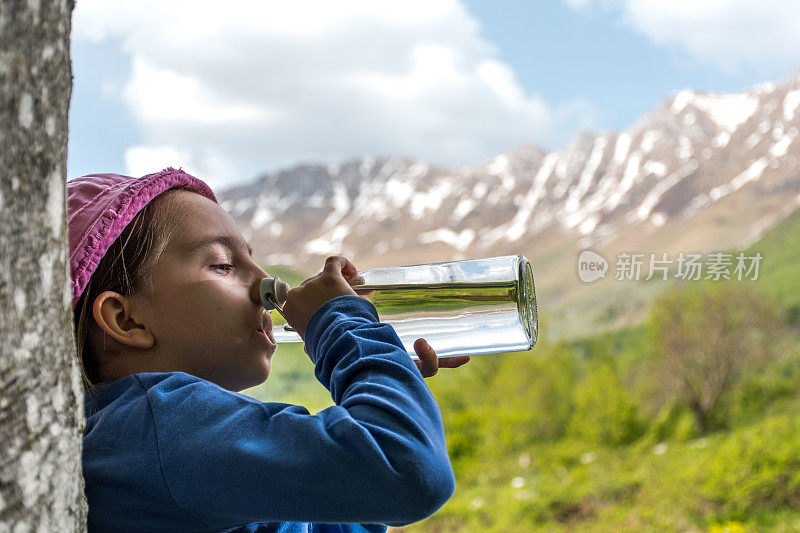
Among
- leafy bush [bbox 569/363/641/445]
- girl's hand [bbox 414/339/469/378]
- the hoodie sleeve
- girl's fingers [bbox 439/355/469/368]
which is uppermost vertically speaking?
leafy bush [bbox 569/363/641/445]

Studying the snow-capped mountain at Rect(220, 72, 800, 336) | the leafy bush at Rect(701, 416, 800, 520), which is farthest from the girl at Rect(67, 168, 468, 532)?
the snow-capped mountain at Rect(220, 72, 800, 336)

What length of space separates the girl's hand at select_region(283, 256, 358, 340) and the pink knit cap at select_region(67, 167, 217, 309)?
14 cm

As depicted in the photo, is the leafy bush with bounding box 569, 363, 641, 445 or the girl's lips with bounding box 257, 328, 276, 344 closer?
the girl's lips with bounding box 257, 328, 276, 344

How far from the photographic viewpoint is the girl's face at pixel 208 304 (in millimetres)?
529

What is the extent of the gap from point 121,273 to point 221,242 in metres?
0.08

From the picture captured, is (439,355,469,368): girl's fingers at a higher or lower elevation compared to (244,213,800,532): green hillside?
lower

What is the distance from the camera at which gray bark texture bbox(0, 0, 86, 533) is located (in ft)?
0.96

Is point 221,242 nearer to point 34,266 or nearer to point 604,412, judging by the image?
point 34,266

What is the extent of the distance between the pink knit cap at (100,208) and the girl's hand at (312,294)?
136 millimetres

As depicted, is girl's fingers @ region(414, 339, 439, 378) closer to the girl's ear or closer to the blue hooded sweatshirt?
→ the blue hooded sweatshirt

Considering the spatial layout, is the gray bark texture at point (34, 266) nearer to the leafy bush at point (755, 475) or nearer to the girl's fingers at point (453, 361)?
the girl's fingers at point (453, 361)

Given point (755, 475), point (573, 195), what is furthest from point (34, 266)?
point (573, 195)

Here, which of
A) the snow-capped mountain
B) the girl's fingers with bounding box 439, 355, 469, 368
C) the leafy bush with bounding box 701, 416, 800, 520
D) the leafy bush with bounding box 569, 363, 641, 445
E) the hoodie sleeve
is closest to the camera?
the hoodie sleeve

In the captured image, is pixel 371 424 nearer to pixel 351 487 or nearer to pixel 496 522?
pixel 351 487
